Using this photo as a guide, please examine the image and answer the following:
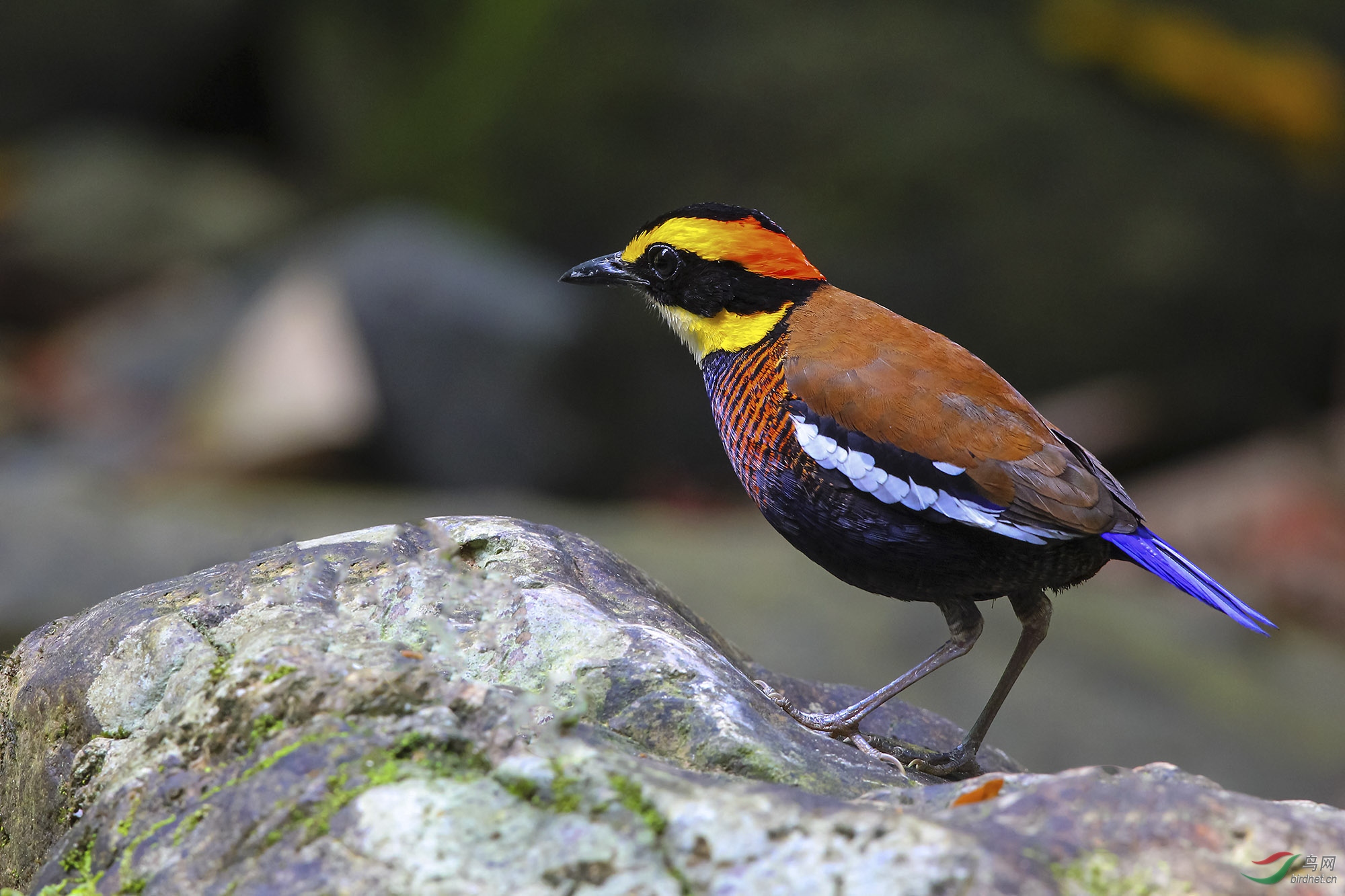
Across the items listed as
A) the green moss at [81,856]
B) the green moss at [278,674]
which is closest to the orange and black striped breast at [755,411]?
the green moss at [278,674]

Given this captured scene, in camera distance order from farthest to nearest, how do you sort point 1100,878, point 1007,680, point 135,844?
point 1007,680
point 135,844
point 1100,878

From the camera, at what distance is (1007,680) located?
412 cm

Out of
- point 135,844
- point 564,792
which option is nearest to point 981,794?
point 564,792

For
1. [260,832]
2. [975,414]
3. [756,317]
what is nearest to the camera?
[260,832]

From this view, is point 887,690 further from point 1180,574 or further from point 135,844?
point 135,844

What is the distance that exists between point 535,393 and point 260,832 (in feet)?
29.6

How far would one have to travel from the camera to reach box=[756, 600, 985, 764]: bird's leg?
3.91 meters

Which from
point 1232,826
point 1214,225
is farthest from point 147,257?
point 1232,826

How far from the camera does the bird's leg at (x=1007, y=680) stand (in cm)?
397

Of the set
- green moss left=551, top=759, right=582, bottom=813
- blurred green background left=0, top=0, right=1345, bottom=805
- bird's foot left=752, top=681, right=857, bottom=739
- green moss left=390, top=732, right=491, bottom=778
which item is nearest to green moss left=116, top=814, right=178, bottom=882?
green moss left=390, top=732, right=491, bottom=778

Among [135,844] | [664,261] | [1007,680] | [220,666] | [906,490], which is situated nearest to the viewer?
[135,844]

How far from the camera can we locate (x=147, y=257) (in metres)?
17.0

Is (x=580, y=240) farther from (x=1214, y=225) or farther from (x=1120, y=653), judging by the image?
(x=1120, y=653)

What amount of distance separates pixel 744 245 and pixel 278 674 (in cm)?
238
